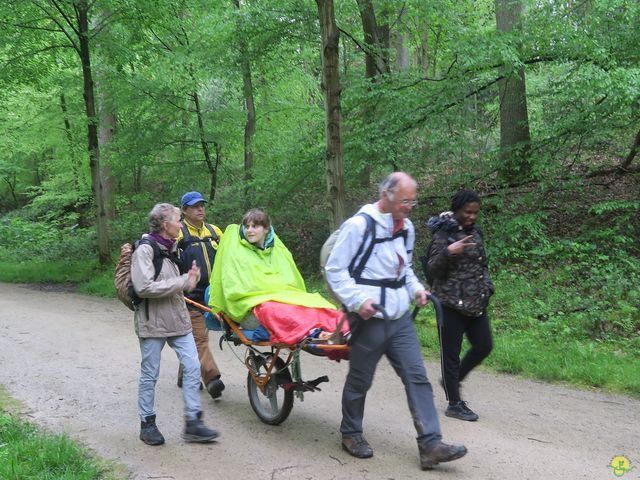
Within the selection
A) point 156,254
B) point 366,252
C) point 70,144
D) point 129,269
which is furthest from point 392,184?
point 70,144

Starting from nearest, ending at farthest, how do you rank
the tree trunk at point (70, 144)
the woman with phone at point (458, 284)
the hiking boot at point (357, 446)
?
the hiking boot at point (357, 446), the woman with phone at point (458, 284), the tree trunk at point (70, 144)

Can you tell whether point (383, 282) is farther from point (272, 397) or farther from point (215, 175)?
point (215, 175)

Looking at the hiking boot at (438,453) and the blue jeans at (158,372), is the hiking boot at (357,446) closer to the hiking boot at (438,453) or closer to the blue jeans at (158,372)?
the hiking boot at (438,453)

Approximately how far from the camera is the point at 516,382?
21.4 ft

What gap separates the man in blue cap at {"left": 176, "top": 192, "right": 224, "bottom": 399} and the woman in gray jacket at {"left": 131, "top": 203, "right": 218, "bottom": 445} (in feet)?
3.17

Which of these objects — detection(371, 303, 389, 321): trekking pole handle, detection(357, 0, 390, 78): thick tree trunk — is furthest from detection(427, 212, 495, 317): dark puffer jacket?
detection(357, 0, 390, 78): thick tree trunk

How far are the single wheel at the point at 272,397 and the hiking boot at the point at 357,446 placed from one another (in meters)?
0.74

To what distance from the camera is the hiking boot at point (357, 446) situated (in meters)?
4.48

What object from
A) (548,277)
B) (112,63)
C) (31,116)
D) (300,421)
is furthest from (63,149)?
(300,421)

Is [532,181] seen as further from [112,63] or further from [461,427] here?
[112,63]

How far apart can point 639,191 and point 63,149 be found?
18033mm

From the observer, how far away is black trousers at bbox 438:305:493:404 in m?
5.32

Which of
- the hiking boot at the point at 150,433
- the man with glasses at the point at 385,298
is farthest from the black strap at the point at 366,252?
the hiking boot at the point at 150,433

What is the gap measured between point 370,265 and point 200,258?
232 centimetres
